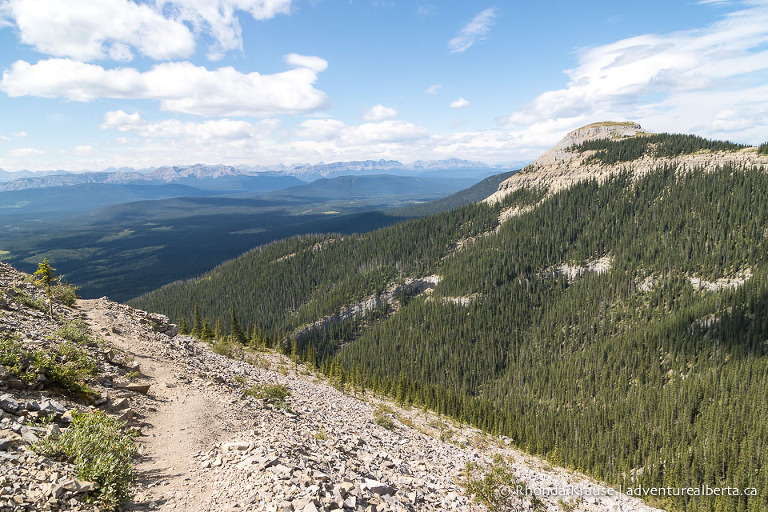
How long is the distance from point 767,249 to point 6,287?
8152 inches

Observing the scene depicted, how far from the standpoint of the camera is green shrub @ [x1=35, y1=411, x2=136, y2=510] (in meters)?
12.0

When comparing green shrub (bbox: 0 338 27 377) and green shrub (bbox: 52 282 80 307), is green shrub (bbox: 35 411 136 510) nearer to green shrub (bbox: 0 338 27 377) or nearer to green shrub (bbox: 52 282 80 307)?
green shrub (bbox: 0 338 27 377)

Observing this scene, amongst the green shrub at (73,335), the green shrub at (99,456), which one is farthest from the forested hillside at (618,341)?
the green shrub at (99,456)

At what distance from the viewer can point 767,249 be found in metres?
133

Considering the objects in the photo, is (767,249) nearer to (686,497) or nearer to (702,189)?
(702,189)

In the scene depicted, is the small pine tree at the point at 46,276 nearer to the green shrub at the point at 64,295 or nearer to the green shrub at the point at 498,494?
the green shrub at the point at 64,295

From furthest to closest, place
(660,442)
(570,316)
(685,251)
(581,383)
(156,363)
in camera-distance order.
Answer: (570,316) → (685,251) → (581,383) → (660,442) → (156,363)

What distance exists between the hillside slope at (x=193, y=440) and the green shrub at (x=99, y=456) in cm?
41

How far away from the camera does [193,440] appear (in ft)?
62.1

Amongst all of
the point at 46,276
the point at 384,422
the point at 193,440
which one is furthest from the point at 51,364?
the point at 384,422

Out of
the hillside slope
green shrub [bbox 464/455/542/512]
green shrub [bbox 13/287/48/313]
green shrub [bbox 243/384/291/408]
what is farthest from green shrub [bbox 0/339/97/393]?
green shrub [bbox 464/455/542/512]

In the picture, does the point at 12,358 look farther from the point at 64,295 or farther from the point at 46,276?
the point at 64,295

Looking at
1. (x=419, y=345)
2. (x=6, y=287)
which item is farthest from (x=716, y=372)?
(x=6, y=287)

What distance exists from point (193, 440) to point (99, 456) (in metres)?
6.79
